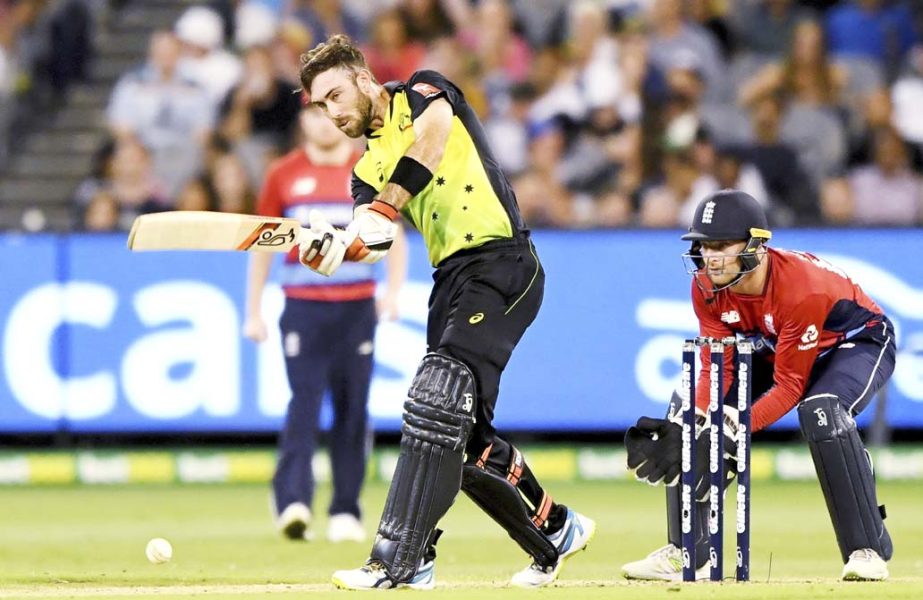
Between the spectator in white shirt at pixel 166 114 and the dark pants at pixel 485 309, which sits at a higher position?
the spectator in white shirt at pixel 166 114

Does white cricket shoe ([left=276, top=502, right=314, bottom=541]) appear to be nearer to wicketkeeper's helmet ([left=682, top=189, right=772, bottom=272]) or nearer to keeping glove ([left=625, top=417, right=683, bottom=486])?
keeping glove ([left=625, top=417, right=683, bottom=486])

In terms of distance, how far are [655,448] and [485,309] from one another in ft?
2.62

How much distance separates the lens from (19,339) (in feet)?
35.2

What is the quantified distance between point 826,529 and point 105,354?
4486 mm

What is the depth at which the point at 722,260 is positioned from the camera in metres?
6.26

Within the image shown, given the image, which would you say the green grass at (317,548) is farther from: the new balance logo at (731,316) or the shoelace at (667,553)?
the new balance logo at (731,316)

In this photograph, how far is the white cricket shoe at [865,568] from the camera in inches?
241

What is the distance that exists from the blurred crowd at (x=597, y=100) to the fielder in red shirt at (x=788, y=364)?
4.76 metres

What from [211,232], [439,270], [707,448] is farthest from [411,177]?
[707,448]

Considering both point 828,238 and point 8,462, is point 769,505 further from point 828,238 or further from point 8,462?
point 8,462

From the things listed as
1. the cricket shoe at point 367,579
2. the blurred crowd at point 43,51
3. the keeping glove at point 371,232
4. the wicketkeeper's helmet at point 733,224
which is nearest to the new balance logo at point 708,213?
the wicketkeeper's helmet at point 733,224

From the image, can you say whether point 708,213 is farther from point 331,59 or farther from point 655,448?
point 331,59

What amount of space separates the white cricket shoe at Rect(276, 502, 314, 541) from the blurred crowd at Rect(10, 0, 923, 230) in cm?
351

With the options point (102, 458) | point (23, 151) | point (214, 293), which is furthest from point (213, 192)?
point (23, 151)
